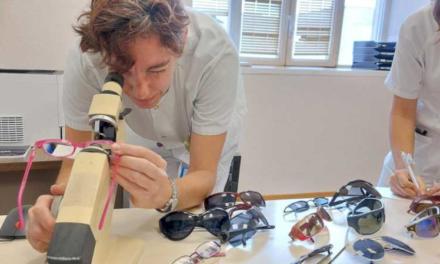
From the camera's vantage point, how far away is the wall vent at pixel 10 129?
1479mm

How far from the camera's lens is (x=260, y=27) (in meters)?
2.47

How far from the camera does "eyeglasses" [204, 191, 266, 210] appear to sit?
0.85m

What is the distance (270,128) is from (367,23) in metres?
1.03

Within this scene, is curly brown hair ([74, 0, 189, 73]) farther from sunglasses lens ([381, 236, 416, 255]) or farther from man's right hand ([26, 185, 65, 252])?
sunglasses lens ([381, 236, 416, 255])

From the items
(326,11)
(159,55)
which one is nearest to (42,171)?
(159,55)

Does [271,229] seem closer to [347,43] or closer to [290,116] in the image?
[290,116]

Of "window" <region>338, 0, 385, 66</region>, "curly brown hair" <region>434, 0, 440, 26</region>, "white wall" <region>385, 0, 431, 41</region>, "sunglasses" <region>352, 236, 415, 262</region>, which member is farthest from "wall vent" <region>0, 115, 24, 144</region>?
"white wall" <region>385, 0, 431, 41</region>

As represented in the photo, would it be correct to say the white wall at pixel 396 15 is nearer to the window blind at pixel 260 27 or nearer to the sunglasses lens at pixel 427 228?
the window blind at pixel 260 27

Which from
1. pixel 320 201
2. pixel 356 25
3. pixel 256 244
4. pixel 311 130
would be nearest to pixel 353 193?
pixel 320 201

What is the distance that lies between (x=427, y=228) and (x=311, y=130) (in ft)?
5.67

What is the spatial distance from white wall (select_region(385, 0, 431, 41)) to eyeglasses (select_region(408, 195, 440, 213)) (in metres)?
1.97

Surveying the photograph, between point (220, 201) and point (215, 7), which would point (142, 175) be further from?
point (215, 7)

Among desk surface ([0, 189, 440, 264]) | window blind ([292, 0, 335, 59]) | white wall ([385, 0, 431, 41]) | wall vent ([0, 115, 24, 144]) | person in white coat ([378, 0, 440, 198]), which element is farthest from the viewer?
white wall ([385, 0, 431, 41])

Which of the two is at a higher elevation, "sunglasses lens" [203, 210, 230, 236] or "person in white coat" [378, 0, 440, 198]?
"person in white coat" [378, 0, 440, 198]
